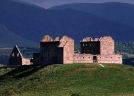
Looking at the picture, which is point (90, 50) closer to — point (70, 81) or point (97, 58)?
point (97, 58)

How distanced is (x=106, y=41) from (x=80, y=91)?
1254 inches

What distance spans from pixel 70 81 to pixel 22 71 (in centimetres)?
1800

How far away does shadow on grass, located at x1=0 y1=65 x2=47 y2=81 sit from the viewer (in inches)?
4170

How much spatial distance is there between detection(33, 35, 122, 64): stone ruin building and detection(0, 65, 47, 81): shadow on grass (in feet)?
10.9

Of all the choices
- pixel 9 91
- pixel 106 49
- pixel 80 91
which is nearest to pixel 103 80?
pixel 80 91

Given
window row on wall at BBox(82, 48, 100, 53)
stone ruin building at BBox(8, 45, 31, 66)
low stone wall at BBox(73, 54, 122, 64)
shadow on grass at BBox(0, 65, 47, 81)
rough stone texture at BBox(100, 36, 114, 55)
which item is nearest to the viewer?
shadow on grass at BBox(0, 65, 47, 81)

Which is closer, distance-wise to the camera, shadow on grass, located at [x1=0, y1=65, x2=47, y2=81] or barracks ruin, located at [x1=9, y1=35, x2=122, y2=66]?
shadow on grass, located at [x1=0, y1=65, x2=47, y2=81]

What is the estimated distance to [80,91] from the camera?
87438 mm

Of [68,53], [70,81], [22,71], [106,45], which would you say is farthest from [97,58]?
[70,81]

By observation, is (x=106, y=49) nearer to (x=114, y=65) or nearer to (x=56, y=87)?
(x=114, y=65)

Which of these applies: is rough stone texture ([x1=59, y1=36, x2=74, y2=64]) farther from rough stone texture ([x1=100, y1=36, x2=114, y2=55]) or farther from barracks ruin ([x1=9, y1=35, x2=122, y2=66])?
rough stone texture ([x1=100, y1=36, x2=114, y2=55])

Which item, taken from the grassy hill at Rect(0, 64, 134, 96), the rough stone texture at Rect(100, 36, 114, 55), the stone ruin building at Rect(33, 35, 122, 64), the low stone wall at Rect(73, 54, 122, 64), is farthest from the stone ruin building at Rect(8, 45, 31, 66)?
the rough stone texture at Rect(100, 36, 114, 55)

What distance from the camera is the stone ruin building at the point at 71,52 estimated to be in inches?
4203

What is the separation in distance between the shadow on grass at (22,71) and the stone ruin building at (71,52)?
332 centimetres
